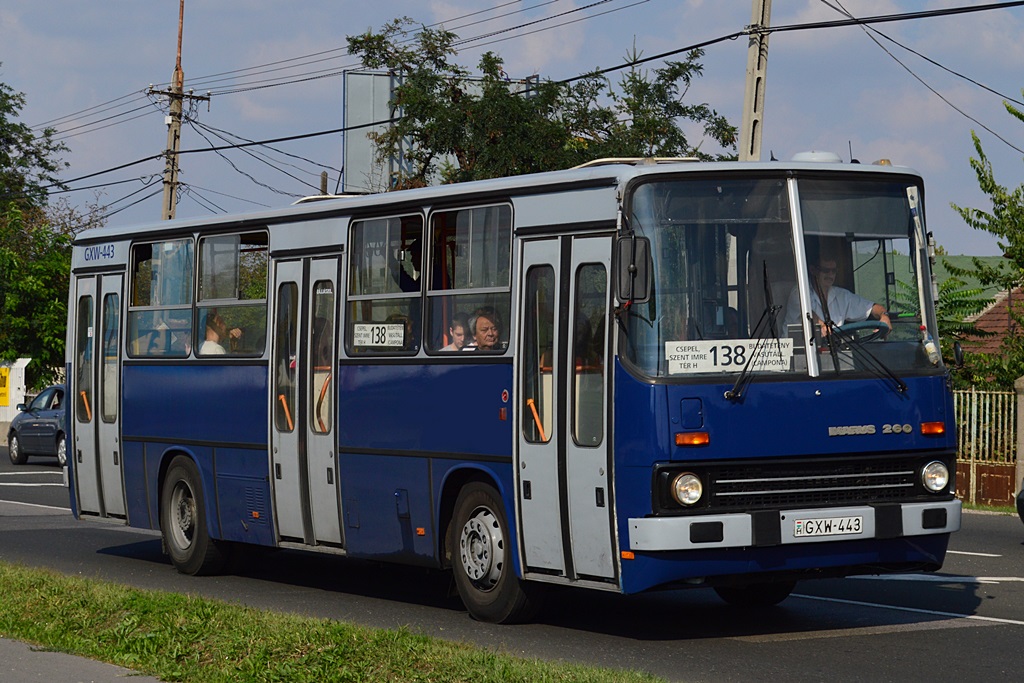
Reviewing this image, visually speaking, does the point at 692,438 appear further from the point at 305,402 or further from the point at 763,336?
the point at 305,402

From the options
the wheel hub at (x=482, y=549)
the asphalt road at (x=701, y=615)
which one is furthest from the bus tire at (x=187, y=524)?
the wheel hub at (x=482, y=549)

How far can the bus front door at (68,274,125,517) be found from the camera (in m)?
16.3

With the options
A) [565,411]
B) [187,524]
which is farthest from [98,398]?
[565,411]

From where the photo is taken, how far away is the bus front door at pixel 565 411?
10.4 m

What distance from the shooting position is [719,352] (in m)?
10.1

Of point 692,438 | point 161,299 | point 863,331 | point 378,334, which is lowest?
point 692,438

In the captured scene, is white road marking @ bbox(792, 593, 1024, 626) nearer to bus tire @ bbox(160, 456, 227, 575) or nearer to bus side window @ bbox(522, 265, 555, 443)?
bus side window @ bbox(522, 265, 555, 443)

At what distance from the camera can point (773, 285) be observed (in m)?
10.4

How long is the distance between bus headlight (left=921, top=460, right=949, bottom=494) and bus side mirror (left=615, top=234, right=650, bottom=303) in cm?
216

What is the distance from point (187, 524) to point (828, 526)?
7183 mm

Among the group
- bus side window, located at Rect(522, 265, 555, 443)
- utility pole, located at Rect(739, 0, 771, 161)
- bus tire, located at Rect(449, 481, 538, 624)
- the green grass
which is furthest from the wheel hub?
utility pole, located at Rect(739, 0, 771, 161)

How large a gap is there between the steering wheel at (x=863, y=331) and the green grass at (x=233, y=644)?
2.84m

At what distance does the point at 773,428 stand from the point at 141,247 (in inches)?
318

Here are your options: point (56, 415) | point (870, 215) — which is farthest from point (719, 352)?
point (56, 415)
